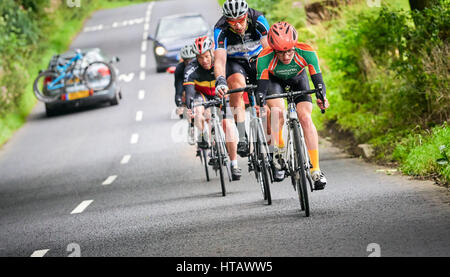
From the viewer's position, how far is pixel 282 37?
836 centimetres

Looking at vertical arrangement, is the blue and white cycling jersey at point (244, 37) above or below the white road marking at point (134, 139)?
above

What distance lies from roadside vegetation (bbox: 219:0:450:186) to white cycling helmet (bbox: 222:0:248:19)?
2.84 m

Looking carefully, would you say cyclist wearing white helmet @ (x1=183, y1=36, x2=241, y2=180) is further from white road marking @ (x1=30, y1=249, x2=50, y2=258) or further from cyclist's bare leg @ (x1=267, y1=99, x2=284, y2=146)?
white road marking @ (x1=30, y1=249, x2=50, y2=258)

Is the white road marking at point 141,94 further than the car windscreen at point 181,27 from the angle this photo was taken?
No

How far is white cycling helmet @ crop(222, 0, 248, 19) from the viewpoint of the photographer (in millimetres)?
9461

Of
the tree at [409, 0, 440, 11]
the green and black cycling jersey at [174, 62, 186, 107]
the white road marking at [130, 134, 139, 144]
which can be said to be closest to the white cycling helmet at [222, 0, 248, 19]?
the green and black cycling jersey at [174, 62, 186, 107]

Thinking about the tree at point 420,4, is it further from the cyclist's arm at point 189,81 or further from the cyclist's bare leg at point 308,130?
the cyclist's bare leg at point 308,130

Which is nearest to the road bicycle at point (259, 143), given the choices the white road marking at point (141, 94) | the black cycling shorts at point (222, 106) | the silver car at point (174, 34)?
the black cycling shorts at point (222, 106)

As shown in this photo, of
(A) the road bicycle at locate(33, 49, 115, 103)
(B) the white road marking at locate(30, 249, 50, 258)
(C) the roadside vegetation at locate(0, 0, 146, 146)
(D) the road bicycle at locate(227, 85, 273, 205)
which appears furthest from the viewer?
(C) the roadside vegetation at locate(0, 0, 146, 146)

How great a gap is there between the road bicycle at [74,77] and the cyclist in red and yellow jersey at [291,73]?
49.6 feet

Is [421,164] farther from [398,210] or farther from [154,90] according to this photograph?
[154,90]

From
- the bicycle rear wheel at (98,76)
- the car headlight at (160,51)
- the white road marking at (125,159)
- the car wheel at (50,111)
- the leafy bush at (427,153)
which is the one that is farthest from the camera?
the car headlight at (160,51)

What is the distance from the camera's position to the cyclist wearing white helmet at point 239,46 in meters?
9.61
